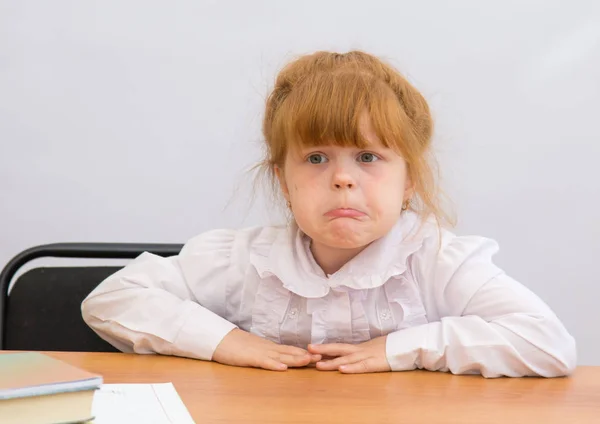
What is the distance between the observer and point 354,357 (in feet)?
3.37

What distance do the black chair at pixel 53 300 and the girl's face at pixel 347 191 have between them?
0.36 metres

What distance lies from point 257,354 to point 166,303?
7.0 inches

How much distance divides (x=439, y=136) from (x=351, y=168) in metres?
0.60

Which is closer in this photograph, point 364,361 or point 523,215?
point 364,361

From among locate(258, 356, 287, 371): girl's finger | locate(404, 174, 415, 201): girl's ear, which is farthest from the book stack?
locate(404, 174, 415, 201): girl's ear

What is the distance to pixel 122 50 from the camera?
68.5 inches

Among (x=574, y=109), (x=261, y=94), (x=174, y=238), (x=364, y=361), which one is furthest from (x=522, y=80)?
(x=364, y=361)

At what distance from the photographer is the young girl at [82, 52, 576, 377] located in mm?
1034

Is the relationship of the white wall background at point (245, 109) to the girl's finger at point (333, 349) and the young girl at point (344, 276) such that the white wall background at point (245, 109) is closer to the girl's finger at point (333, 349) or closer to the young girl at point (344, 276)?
the young girl at point (344, 276)

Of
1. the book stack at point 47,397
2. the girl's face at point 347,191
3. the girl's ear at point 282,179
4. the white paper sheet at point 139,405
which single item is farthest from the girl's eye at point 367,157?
the book stack at point 47,397

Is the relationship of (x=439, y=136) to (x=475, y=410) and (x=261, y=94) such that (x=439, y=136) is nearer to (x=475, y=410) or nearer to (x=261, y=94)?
(x=261, y=94)

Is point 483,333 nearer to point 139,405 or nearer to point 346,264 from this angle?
point 346,264

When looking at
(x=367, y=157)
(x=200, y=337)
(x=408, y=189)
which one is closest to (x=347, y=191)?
(x=367, y=157)

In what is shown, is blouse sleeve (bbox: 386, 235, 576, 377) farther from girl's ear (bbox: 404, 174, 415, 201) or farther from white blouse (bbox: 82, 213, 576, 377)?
girl's ear (bbox: 404, 174, 415, 201)
